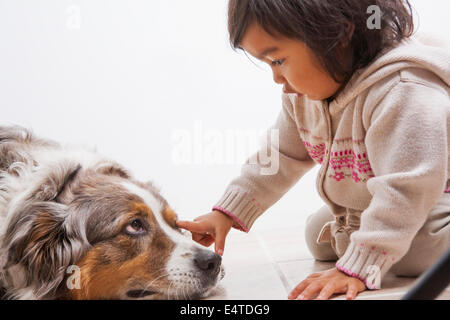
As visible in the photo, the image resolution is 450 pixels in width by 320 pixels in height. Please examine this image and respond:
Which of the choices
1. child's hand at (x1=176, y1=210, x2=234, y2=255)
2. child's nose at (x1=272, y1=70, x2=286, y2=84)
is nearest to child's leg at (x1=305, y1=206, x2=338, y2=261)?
child's hand at (x1=176, y1=210, x2=234, y2=255)

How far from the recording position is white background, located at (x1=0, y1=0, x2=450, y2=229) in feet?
3.73

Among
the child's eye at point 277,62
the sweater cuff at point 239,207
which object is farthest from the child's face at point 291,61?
the sweater cuff at point 239,207

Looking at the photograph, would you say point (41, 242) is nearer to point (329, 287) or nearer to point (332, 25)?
point (329, 287)

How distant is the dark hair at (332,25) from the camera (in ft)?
2.82

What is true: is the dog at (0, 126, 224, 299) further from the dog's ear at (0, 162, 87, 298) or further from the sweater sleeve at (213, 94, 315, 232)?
the sweater sleeve at (213, 94, 315, 232)

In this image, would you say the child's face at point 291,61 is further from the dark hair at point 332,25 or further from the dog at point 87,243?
the dog at point 87,243

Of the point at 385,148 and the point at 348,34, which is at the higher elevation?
the point at 348,34

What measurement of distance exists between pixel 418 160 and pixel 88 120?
78 cm

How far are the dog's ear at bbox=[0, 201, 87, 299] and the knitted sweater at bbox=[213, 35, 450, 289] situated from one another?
0.37 m

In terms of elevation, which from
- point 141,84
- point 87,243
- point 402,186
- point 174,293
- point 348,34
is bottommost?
point 174,293

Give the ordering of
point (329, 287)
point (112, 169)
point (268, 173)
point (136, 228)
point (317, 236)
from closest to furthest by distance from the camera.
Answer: point (329, 287) → point (136, 228) → point (112, 169) → point (268, 173) → point (317, 236)

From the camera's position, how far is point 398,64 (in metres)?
0.87

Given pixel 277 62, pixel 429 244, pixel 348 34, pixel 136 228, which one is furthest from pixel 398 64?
pixel 136 228

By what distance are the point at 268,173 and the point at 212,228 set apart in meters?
0.19
